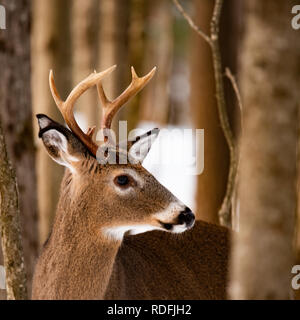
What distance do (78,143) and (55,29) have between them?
5.13m

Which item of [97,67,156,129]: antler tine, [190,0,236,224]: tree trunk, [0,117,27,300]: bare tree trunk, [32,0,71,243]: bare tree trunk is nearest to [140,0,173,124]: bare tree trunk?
[32,0,71,243]: bare tree trunk

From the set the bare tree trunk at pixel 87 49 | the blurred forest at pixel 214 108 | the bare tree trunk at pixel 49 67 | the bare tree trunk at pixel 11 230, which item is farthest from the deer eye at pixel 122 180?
the bare tree trunk at pixel 87 49

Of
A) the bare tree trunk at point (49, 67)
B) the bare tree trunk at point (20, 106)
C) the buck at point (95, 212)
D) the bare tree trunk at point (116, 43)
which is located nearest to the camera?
the buck at point (95, 212)

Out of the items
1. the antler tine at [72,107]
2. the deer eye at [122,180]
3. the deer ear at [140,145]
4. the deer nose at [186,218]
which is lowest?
the deer nose at [186,218]

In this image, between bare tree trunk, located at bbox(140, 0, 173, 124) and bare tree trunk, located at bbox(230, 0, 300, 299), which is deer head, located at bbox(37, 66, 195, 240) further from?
bare tree trunk, located at bbox(140, 0, 173, 124)

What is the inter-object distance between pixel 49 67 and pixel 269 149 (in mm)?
6879

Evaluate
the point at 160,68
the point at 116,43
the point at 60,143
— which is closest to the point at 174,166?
the point at 116,43

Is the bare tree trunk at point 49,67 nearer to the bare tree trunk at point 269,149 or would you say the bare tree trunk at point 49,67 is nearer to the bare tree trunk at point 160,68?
the bare tree trunk at point 269,149

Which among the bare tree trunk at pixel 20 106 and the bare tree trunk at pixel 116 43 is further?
the bare tree trunk at pixel 116 43

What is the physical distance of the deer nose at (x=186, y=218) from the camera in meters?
4.49

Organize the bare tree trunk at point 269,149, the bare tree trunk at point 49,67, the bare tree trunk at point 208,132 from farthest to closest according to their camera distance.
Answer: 1. the bare tree trunk at point 49,67
2. the bare tree trunk at point 208,132
3. the bare tree trunk at point 269,149

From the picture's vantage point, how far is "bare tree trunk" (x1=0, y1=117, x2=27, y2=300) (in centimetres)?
447

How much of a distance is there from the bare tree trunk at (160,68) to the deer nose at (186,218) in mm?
14258

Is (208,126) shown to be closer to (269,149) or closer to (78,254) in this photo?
(78,254)
